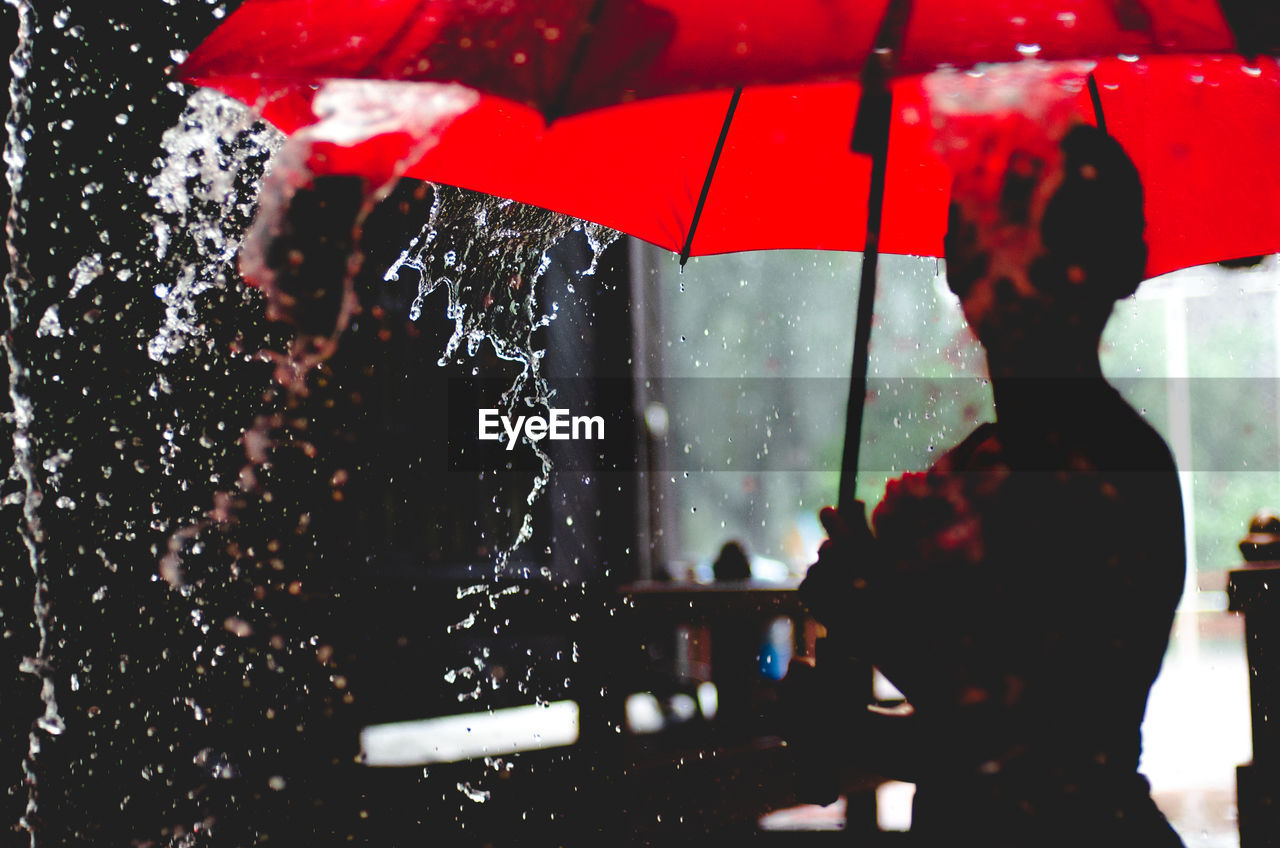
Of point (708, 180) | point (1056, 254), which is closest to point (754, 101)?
point (708, 180)

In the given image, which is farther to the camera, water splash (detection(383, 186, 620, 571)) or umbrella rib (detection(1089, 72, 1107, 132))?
water splash (detection(383, 186, 620, 571))

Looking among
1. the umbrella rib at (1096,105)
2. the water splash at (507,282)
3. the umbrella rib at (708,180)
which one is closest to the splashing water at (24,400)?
the umbrella rib at (708,180)

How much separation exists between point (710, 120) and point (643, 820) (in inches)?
122

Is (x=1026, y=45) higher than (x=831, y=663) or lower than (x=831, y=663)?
higher

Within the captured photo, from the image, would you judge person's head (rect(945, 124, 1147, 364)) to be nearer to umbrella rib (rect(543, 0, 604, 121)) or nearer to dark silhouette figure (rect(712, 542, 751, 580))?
umbrella rib (rect(543, 0, 604, 121))

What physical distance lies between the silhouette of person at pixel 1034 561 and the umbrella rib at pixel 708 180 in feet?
2.86

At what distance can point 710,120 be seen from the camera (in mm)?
2359

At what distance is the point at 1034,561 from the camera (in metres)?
1.38

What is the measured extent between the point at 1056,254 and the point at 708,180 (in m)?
1.08

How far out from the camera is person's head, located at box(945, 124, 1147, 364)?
1.49 metres

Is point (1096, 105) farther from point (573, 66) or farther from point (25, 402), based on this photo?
point (25, 402)

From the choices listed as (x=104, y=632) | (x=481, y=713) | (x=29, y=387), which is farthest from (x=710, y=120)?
(x=481, y=713)

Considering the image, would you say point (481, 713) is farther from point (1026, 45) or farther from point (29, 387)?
point (1026, 45)

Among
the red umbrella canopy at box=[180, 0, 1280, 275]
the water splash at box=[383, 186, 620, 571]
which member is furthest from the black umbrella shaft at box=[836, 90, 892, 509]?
the water splash at box=[383, 186, 620, 571]
